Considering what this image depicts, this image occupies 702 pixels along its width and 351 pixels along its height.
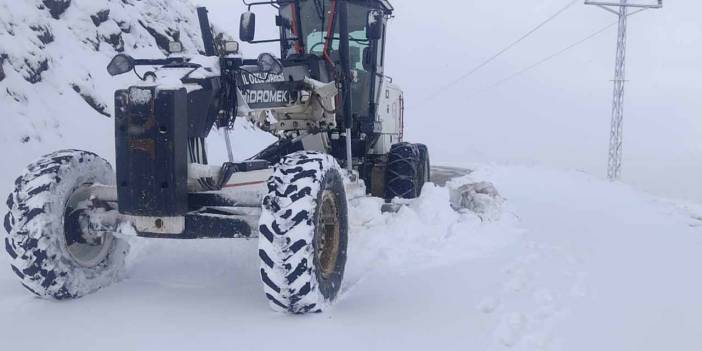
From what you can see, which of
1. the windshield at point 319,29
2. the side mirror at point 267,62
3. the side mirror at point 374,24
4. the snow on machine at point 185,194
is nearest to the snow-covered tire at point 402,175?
the windshield at point 319,29

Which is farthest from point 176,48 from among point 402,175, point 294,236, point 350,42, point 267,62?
point 402,175

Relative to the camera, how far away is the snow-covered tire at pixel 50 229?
4.20 m

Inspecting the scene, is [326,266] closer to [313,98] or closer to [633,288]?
[313,98]

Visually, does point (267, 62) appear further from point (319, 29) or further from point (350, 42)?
point (350, 42)

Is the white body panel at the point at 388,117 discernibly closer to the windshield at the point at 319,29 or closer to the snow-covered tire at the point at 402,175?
the snow-covered tire at the point at 402,175

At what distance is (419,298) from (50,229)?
2672 millimetres

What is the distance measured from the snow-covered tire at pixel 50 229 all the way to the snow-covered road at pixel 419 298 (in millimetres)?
162

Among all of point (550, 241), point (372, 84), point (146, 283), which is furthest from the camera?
point (372, 84)

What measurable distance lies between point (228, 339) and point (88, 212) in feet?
5.34

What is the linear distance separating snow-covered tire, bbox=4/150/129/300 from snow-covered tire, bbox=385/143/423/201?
4655 millimetres

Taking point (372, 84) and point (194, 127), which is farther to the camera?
point (372, 84)

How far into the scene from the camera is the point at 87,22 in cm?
1270

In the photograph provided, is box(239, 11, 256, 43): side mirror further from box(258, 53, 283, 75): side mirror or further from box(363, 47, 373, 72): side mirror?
box(363, 47, 373, 72): side mirror

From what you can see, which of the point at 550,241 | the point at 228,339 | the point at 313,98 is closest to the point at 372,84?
the point at 313,98
